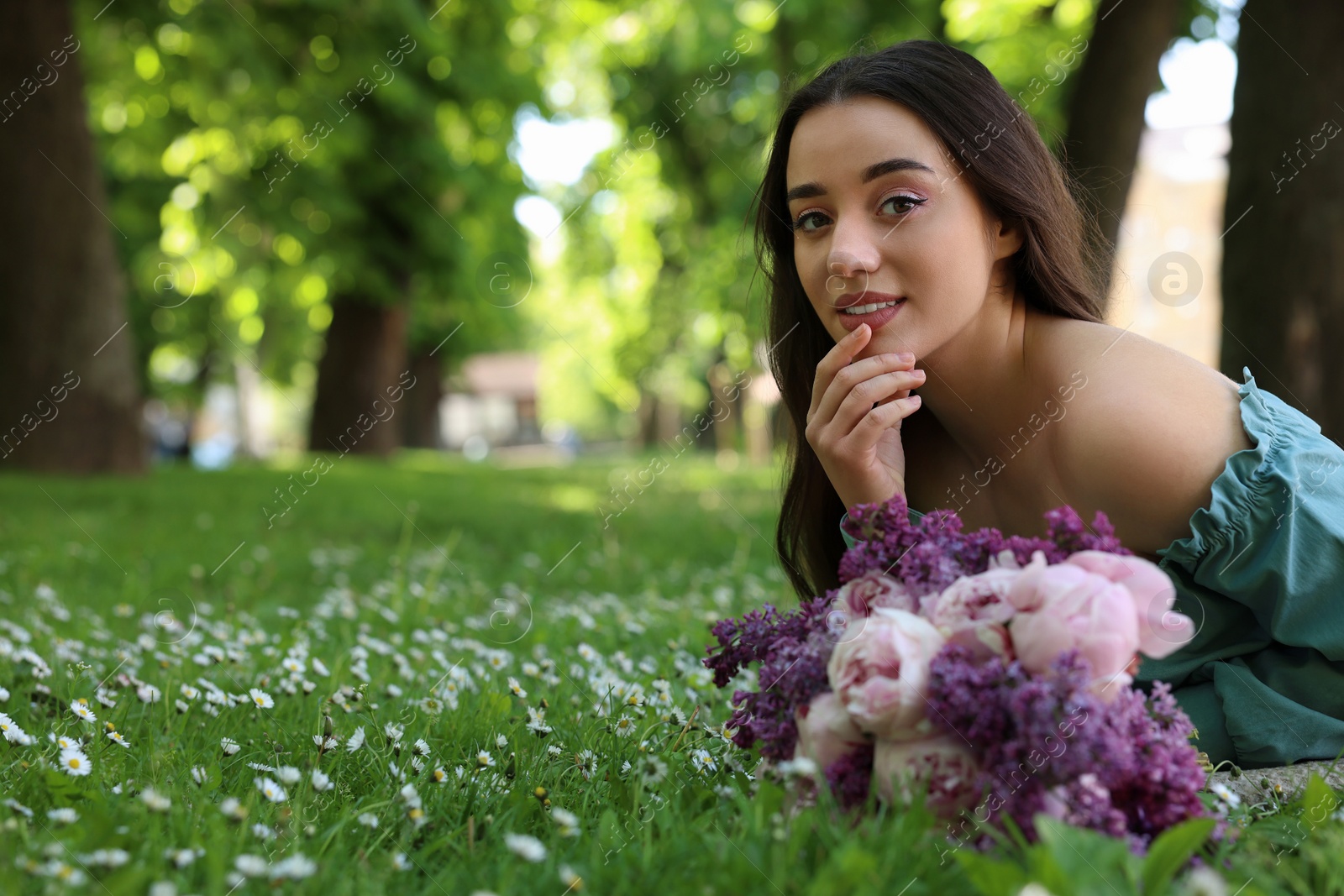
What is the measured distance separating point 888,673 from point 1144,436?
96cm

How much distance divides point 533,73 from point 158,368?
18.5 m

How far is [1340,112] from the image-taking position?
5859mm

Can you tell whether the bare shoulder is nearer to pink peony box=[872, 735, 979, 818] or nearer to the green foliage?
pink peony box=[872, 735, 979, 818]

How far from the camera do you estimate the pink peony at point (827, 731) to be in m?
1.67

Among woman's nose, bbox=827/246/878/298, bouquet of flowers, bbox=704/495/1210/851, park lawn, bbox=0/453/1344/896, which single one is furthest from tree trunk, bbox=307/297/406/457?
bouquet of flowers, bbox=704/495/1210/851

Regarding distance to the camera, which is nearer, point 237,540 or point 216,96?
point 237,540

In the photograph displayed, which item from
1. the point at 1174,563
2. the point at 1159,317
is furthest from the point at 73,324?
the point at 1159,317

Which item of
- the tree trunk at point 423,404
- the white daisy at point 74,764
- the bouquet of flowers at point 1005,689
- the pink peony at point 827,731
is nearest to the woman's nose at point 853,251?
the bouquet of flowers at point 1005,689

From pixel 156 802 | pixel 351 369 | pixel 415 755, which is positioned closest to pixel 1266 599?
pixel 415 755

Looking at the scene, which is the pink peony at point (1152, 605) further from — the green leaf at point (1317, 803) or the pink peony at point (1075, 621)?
the green leaf at point (1317, 803)

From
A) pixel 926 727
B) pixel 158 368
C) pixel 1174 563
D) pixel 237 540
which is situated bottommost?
pixel 926 727

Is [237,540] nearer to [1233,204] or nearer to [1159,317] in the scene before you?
[1233,204]

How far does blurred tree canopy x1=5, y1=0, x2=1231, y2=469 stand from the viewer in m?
9.86

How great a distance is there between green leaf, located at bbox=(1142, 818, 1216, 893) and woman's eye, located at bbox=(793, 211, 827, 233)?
4.88ft
